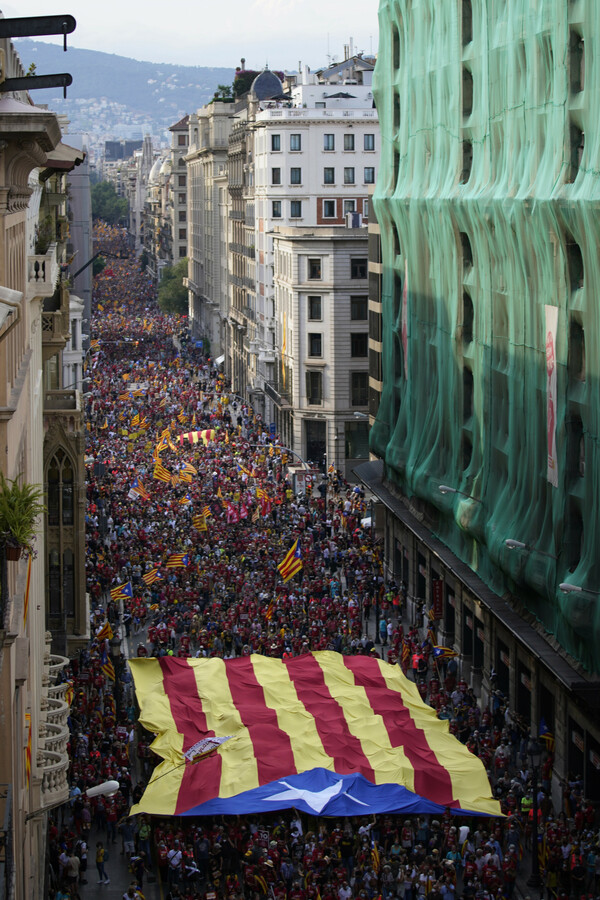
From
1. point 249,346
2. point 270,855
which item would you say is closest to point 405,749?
point 270,855

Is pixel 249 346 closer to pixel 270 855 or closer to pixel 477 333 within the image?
pixel 477 333

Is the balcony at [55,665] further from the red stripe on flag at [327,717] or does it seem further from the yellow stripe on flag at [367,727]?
the yellow stripe on flag at [367,727]

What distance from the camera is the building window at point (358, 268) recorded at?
84.6 meters

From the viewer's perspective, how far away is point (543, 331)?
3962 centimetres

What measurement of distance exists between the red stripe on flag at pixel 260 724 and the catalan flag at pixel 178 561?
12850mm

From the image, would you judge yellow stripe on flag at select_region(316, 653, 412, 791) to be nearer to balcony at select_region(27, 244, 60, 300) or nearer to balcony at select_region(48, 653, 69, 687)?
balcony at select_region(48, 653, 69, 687)

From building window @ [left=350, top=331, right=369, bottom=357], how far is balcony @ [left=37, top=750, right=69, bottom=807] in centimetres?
5778

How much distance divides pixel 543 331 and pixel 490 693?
11132 mm

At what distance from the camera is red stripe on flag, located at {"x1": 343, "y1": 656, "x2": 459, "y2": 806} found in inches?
1335

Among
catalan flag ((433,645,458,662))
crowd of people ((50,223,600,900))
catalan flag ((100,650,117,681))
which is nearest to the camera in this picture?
crowd of people ((50,223,600,900))

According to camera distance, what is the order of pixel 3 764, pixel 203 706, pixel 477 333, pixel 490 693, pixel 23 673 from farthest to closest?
pixel 477 333 < pixel 490 693 < pixel 203 706 < pixel 23 673 < pixel 3 764

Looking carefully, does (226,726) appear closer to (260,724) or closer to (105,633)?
(260,724)

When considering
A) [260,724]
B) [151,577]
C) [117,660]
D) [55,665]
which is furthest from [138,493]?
[55,665]

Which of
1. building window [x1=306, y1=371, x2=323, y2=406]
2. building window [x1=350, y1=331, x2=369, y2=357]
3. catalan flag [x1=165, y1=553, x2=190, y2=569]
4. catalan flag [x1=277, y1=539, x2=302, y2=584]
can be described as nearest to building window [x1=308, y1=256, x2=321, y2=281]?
building window [x1=350, y1=331, x2=369, y2=357]
